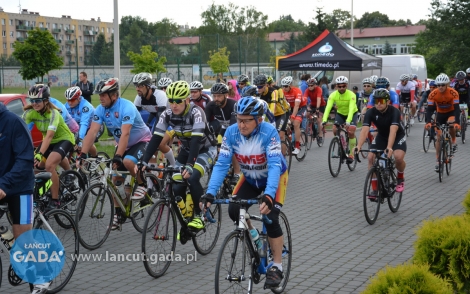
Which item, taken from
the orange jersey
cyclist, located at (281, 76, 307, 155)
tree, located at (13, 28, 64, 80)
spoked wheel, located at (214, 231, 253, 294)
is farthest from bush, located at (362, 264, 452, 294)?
tree, located at (13, 28, 64, 80)

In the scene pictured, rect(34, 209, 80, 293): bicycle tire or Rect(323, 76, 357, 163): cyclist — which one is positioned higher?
Rect(323, 76, 357, 163): cyclist

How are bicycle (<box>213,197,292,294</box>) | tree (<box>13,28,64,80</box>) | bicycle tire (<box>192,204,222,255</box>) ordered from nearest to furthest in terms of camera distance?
bicycle (<box>213,197,292,294</box>) → bicycle tire (<box>192,204,222,255</box>) → tree (<box>13,28,64,80</box>)

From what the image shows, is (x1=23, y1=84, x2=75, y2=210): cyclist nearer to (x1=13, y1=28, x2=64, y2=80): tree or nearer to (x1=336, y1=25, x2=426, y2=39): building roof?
(x1=13, y1=28, x2=64, y2=80): tree

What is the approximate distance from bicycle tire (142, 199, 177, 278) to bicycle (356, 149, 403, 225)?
3345 mm

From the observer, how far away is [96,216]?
8.22 metres

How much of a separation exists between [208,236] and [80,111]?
15.7 feet

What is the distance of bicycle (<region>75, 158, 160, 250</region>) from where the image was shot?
314 inches

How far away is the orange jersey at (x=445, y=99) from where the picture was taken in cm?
1458

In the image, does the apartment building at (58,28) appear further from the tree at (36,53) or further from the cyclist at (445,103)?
the cyclist at (445,103)

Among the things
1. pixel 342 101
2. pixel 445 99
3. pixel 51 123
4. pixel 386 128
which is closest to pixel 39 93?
pixel 51 123

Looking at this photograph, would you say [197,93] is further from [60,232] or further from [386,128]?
[60,232]

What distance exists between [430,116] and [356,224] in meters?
5.59

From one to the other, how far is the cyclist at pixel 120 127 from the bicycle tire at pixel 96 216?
20 centimetres

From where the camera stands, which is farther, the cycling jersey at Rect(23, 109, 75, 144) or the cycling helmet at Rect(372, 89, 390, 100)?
the cycling helmet at Rect(372, 89, 390, 100)
